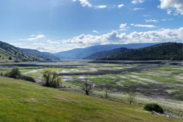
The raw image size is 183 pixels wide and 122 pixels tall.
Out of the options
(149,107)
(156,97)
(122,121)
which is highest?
(122,121)

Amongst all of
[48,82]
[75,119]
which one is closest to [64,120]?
[75,119]

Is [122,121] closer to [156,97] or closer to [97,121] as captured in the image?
[97,121]

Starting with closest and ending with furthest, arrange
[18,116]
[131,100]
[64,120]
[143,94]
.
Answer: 1. [18,116]
2. [64,120]
3. [131,100]
4. [143,94]

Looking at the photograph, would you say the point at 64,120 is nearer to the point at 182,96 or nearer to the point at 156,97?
the point at 156,97

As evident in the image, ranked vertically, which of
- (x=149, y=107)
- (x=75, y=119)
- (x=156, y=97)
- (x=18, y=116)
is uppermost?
(x=18, y=116)

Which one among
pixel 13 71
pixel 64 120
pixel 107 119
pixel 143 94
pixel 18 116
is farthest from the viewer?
pixel 13 71

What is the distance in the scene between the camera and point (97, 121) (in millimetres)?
27766

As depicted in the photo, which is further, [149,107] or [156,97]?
[156,97]

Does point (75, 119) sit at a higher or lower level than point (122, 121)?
higher

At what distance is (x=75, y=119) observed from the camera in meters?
26.3

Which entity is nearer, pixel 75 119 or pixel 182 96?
pixel 75 119

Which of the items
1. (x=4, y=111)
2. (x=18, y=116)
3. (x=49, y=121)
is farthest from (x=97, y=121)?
(x=4, y=111)

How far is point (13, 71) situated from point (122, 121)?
90.6 metres

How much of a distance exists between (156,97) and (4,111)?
78.8m
